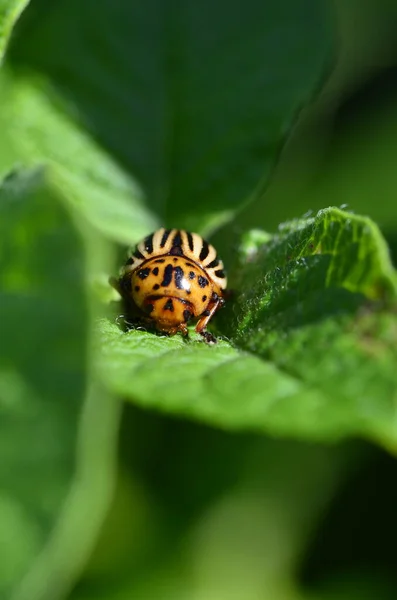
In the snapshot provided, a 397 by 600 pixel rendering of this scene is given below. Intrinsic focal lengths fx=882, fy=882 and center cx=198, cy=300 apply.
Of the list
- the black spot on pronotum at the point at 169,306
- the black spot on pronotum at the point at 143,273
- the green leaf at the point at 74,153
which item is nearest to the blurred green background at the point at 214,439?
the green leaf at the point at 74,153

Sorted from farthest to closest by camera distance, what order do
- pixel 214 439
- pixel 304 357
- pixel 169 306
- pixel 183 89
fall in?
pixel 214 439, pixel 183 89, pixel 169 306, pixel 304 357

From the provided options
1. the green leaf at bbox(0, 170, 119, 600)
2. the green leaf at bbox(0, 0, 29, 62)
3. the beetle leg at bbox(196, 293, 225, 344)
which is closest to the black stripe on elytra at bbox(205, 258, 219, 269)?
the beetle leg at bbox(196, 293, 225, 344)

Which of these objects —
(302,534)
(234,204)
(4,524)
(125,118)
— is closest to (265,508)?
(302,534)

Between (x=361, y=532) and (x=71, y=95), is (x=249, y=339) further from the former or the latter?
(x=361, y=532)

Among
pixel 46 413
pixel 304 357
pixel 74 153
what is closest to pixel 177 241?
pixel 74 153

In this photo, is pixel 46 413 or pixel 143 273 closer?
pixel 46 413

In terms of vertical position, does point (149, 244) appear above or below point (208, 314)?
above

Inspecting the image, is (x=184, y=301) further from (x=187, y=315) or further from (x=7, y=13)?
(x=7, y=13)
